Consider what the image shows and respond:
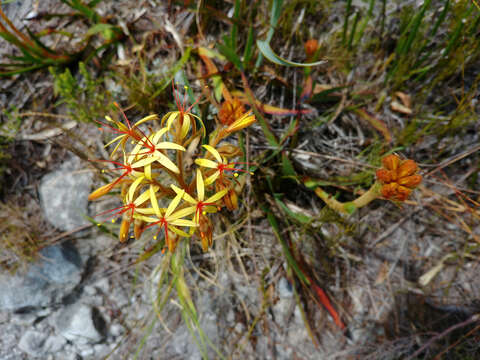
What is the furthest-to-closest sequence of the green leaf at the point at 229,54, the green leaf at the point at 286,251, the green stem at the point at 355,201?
1. the green leaf at the point at 286,251
2. the green leaf at the point at 229,54
3. the green stem at the point at 355,201

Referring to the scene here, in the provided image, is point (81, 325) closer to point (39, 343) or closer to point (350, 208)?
point (39, 343)

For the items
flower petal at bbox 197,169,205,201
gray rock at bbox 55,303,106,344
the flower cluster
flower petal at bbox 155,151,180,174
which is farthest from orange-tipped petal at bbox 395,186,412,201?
gray rock at bbox 55,303,106,344

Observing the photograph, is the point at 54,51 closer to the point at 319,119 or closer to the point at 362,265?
the point at 319,119

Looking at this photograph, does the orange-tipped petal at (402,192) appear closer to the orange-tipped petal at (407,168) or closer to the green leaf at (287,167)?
the orange-tipped petal at (407,168)

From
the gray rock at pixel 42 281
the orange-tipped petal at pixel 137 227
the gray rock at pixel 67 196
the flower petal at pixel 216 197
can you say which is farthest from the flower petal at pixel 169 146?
the gray rock at pixel 42 281

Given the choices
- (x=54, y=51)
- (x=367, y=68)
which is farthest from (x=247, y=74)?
(x=54, y=51)

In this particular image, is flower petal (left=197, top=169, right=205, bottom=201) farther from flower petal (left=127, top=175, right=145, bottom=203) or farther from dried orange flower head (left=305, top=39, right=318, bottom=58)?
dried orange flower head (left=305, top=39, right=318, bottom=58)
